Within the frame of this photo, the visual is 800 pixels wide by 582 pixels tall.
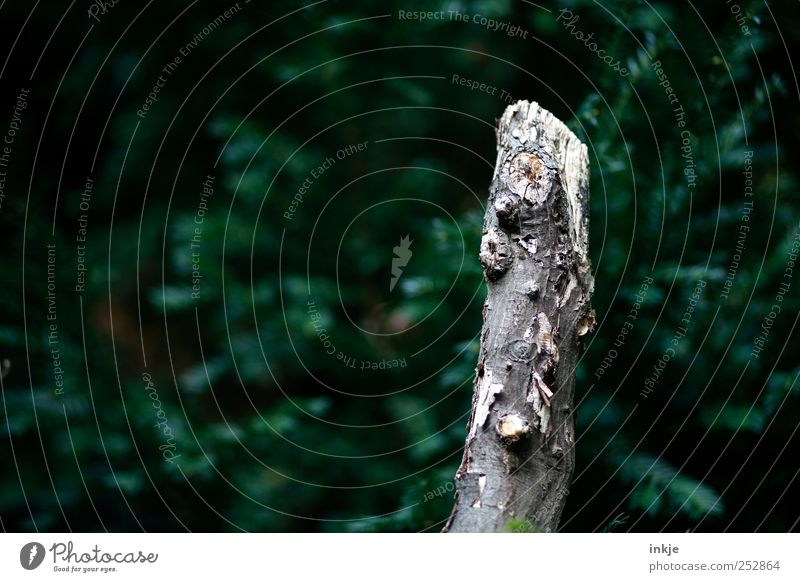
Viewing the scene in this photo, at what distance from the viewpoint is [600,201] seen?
58.1 inches

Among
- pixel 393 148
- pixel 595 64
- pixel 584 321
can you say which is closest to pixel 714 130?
pixel 595 64

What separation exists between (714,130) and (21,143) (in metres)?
1.94

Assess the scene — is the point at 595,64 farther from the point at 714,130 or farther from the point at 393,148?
the point at 393,148
